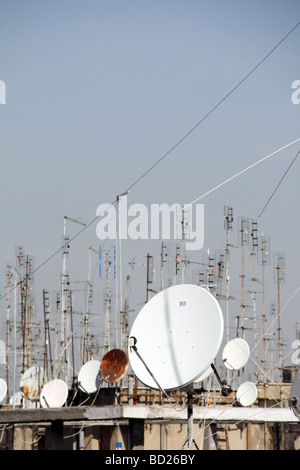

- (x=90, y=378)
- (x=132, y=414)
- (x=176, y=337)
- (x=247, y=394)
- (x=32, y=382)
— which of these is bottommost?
(x=247, y=394)

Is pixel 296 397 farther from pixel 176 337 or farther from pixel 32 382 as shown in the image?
pixel 32 382

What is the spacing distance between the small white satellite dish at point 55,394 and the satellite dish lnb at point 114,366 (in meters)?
2.25

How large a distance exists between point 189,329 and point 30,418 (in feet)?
14.8

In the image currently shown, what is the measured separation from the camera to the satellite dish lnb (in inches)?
1032

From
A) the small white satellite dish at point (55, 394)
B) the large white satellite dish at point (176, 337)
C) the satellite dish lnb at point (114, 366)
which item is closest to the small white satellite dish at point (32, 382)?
the small white satellite dish at point (55, 394)

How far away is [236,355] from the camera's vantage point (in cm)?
3000

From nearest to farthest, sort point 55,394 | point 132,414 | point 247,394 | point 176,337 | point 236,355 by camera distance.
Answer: point 176,337, point 132,414, point 55,394, point 236,355, point 247,394

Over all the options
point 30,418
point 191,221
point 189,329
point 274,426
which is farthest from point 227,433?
point 189,329

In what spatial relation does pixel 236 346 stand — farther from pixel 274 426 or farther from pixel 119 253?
pixel 274 426

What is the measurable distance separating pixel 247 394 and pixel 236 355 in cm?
170

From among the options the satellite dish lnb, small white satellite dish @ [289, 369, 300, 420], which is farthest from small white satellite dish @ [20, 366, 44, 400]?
small white satellite dish @ [289, 369, 300, 420]

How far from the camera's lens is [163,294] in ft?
46.3

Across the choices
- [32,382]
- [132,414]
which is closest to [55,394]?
[32,382]
